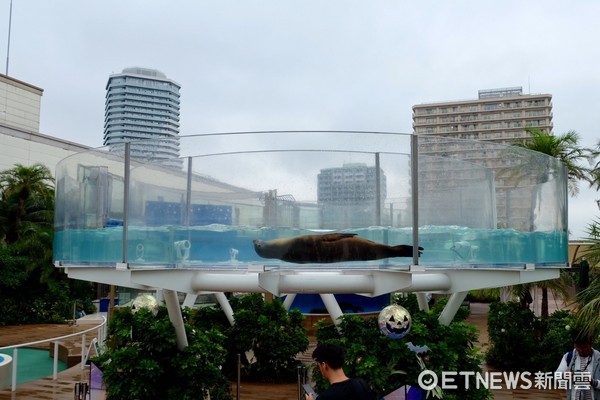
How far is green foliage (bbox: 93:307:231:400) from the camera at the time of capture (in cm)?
938

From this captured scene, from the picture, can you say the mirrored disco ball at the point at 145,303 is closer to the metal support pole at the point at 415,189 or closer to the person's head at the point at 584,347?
the metal support pole at the point at 415,189

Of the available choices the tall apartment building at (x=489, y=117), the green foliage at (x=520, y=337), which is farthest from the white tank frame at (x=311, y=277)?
the tall apartment building at (x=489, y=117)

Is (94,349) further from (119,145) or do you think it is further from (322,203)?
(322,203)

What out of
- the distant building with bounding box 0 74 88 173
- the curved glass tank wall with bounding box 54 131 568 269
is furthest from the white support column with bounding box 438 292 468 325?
the distant building with bounding box 0 74 88 173

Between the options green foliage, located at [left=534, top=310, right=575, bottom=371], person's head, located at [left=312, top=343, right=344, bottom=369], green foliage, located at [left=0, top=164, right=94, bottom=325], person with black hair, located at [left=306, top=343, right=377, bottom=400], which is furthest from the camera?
green foliage, located at [left=0, top=164, right=94, bottom=325]

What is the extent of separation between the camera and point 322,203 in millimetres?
8156

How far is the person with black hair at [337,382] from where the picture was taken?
3.92 m

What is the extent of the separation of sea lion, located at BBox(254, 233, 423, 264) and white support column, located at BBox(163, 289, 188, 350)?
2273 mm

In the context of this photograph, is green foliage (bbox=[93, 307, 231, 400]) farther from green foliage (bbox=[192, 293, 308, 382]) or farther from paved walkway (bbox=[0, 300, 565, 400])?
green foliage (bbox=[192, 293, 308, 382])

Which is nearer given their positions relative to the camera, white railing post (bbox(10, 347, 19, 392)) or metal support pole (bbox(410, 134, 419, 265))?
metal support pole (bbox(410, 134, 419, 265))

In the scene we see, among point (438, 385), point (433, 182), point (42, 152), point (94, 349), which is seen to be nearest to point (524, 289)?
point (438, 385)

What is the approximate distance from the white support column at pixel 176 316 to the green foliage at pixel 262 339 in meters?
3.49

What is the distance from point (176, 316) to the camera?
9789mm

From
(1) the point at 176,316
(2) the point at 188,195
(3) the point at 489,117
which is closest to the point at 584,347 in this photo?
(2) the point at 188,195
